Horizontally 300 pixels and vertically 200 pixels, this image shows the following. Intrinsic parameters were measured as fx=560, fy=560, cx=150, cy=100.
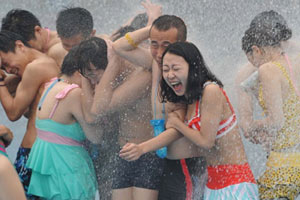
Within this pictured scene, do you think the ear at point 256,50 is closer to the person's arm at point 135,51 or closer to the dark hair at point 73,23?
the person's arm at point 135,51

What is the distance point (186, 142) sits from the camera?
3355mm

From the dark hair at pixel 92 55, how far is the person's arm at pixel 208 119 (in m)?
0.83

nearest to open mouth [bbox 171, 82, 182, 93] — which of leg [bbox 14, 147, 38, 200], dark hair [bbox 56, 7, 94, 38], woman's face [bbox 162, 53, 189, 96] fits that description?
woman's face [bbox 162, 53, 189, 96]

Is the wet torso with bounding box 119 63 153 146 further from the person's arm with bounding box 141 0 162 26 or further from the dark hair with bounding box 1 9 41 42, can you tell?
the dark hair with bounding box 1 9 41 42

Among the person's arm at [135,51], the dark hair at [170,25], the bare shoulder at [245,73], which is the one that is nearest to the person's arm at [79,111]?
the person's arm at [135,51]

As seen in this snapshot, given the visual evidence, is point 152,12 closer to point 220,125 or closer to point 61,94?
point 61,94

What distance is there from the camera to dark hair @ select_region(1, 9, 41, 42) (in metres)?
4.64

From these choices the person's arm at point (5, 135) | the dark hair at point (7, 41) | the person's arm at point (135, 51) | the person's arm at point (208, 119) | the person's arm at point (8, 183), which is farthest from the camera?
the dark hair at point (7, 41)

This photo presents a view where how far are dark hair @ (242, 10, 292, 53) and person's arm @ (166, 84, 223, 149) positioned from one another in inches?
26.6

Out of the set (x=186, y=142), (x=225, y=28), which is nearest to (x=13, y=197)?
(x=186, y=142)

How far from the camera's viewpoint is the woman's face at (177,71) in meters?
3.23

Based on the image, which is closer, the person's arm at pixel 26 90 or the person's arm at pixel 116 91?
the person's arm at pixel 116 91

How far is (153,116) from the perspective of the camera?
352 cm

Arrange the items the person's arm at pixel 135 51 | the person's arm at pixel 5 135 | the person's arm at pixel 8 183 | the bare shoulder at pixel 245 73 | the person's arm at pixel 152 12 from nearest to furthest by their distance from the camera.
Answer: the person's arm at pixel 8 183, the person's arm at pixel 5 135, the person's arm at pixel 135 51, the person's arm at pixel 152 12, the bare shoulder at pixel 245 73
